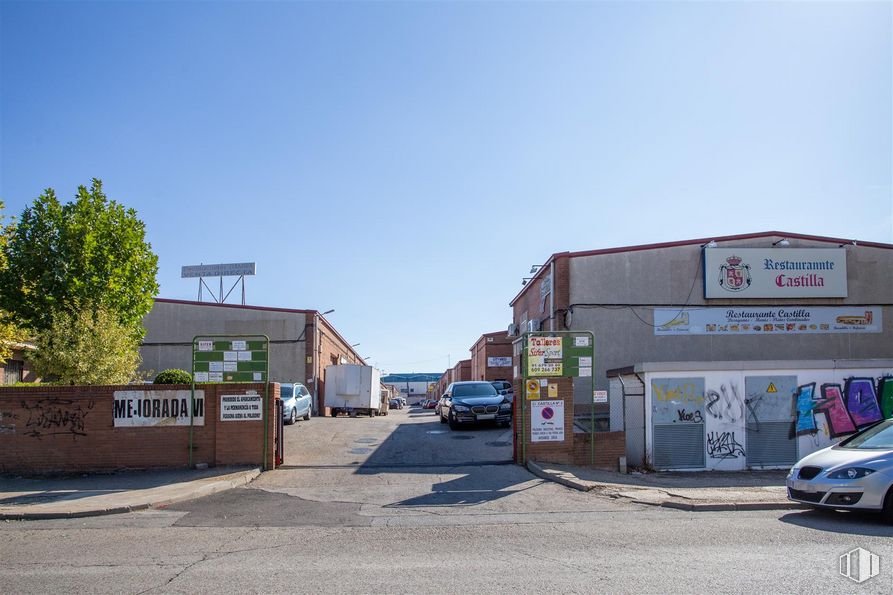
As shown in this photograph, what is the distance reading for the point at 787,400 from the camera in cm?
1576

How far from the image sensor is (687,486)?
13008 mm

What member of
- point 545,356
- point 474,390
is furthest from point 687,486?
point 474,390

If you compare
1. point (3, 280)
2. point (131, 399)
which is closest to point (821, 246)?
point (131, 399)

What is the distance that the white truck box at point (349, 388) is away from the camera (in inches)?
1357

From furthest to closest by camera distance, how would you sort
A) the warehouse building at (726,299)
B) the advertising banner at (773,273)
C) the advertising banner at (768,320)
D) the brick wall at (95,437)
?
the advertising banner at (773,273) < the advertising banner at (768,320) < the warehouse building at (726,299) < the brick wall at (95,437)

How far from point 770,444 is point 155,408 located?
13504 mm

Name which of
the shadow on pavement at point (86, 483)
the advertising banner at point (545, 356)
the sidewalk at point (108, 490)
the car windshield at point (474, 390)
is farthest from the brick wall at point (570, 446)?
the car windshield at point (474, 390)

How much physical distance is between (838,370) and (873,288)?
13.1 meters

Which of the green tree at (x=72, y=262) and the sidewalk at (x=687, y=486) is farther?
the green tree at (x=72, y=262)

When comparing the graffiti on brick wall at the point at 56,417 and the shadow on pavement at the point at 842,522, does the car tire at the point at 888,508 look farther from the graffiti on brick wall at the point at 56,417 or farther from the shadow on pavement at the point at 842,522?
the graffiti on brick wall at the point at 56,417

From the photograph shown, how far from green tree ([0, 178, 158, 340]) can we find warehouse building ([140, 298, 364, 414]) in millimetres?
16314

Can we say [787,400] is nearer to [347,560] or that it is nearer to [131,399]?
[347,560]

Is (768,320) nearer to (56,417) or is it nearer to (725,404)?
(725,404)

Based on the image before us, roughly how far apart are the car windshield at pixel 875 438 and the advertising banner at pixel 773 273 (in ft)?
50.2
